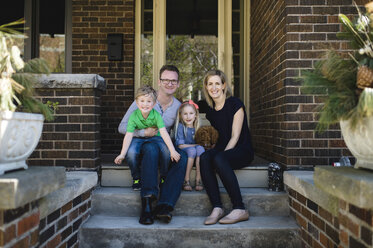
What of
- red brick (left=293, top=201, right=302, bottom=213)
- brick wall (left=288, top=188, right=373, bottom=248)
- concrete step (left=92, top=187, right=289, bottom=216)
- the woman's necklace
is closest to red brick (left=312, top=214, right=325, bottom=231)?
brick wall (left=288, top=188, right=373, bottom=248)

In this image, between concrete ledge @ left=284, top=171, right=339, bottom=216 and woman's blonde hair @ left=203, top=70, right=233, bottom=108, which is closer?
concrete ledge @ left=284, top=171, right=339, bottom=216

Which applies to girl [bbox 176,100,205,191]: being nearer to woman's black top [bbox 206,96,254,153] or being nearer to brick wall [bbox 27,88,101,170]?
woman's black top [bbox 206,96,254,153]

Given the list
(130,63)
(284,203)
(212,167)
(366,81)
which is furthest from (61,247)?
(130,63)

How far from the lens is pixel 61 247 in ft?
6.58

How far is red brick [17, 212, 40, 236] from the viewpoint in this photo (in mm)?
1487

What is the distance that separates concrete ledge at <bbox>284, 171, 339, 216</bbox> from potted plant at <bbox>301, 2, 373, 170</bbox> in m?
0.30

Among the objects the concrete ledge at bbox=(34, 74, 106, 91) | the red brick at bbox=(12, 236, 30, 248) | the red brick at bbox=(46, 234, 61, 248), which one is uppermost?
A: the concrete ledge at bbox=(34, 74, 106, 91)

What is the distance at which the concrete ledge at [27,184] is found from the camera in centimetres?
134

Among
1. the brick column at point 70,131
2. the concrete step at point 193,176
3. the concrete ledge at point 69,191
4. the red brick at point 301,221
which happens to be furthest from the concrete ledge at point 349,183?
the brick column at point 70,131

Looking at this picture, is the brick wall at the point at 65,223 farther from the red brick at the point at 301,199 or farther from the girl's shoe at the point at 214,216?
the red brick at the point at 301,199

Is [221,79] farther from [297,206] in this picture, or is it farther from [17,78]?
[17,78]

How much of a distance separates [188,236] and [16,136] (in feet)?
4.47

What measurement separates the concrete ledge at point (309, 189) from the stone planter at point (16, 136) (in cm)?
169

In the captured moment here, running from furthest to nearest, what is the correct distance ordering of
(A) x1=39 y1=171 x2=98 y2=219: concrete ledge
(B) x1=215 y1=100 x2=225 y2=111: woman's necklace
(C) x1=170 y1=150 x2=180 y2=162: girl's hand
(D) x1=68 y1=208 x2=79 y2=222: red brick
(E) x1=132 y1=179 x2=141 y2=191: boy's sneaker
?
(B) x1=215 y1=100 x2=225 y2=111: woman's necklace
(E) x1=132 y1=179 x2=141 y2=191: boy's sneaker
(C) x1=170 y1=150 x2=180 y2=162: girl's hand
(D) x1=68 y1=208 x2=79 y2=222: red brick
(A) x1=39 y1=171 x2=98 y2=219: concrete ledge
